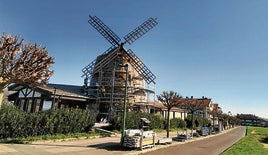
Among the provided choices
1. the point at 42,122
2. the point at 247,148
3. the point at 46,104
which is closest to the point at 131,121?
the point at 46,104

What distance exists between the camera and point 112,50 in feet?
115

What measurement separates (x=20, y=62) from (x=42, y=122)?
6.11 metres

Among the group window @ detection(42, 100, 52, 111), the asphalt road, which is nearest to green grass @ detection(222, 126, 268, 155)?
the asphalt road

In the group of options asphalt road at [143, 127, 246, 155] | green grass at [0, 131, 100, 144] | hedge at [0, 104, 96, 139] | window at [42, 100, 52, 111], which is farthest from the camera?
window at [42, 100, 52, 111]

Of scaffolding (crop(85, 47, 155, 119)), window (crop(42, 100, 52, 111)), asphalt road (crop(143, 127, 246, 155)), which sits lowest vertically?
asphalt road (crop(143, 127, 246, 155))

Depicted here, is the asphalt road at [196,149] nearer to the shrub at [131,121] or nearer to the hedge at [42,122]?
the shrub at [131,121]

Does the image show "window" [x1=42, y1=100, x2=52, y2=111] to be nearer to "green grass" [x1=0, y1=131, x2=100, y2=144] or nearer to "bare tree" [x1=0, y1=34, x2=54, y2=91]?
"green grass" [x1=0, y1=131, x2=100, y2=144]

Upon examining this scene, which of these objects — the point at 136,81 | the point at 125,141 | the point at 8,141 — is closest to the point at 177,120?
the point at 136,81

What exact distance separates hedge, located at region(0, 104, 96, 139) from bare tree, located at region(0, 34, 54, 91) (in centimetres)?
316

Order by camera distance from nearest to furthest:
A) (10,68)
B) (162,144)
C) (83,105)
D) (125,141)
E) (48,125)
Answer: (10,68)
(125,141)
(48,125)
(162,144)
(83,105)

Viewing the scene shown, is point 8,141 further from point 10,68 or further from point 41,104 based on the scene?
point 41,104

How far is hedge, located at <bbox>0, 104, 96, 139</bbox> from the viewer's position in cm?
1391

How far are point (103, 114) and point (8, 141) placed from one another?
17.9 meters

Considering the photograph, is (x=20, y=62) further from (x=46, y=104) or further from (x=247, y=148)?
(x=247, y=148)
